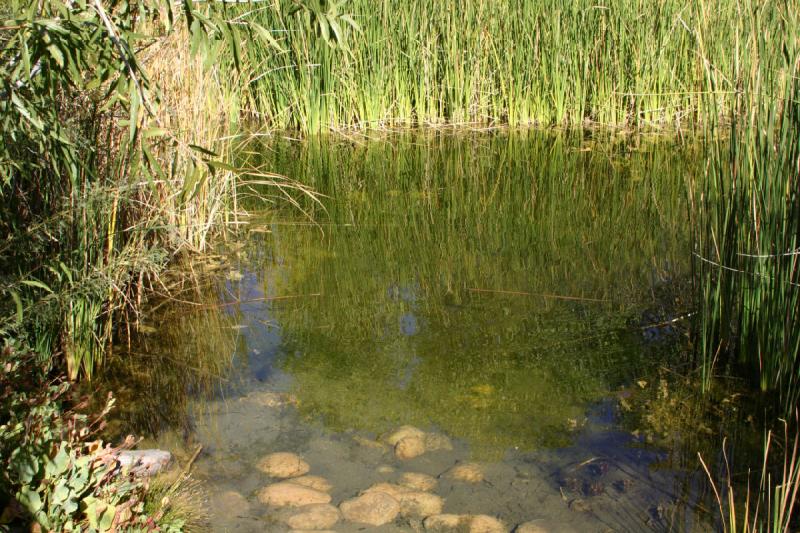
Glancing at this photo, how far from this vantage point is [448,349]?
12.2ft

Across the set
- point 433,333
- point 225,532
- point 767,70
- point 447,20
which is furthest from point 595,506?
point 447,20

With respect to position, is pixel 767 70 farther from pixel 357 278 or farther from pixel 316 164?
pixel 316 164

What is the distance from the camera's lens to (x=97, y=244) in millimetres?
3486

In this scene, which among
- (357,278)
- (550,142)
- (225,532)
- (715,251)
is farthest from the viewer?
(550,142)

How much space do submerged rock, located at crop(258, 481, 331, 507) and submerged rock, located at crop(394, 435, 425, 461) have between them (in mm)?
337

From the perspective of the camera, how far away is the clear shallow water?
2.81m

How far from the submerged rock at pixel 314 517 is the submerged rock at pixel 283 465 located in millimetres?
216

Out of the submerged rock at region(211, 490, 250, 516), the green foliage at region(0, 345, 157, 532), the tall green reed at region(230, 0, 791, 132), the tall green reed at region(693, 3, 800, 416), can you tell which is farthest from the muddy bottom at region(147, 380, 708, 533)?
the tall green reed at region(230, 0, 791, 132)

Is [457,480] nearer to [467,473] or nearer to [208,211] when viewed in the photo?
[467,473]

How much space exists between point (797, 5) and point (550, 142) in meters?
4.38

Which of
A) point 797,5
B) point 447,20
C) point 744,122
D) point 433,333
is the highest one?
point 447,20

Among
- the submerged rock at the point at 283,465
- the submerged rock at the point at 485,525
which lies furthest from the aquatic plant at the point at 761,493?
the submerged rock at the point at 283,465

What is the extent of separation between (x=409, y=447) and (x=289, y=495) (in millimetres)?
481

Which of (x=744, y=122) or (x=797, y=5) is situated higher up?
(x=797, y=5)
